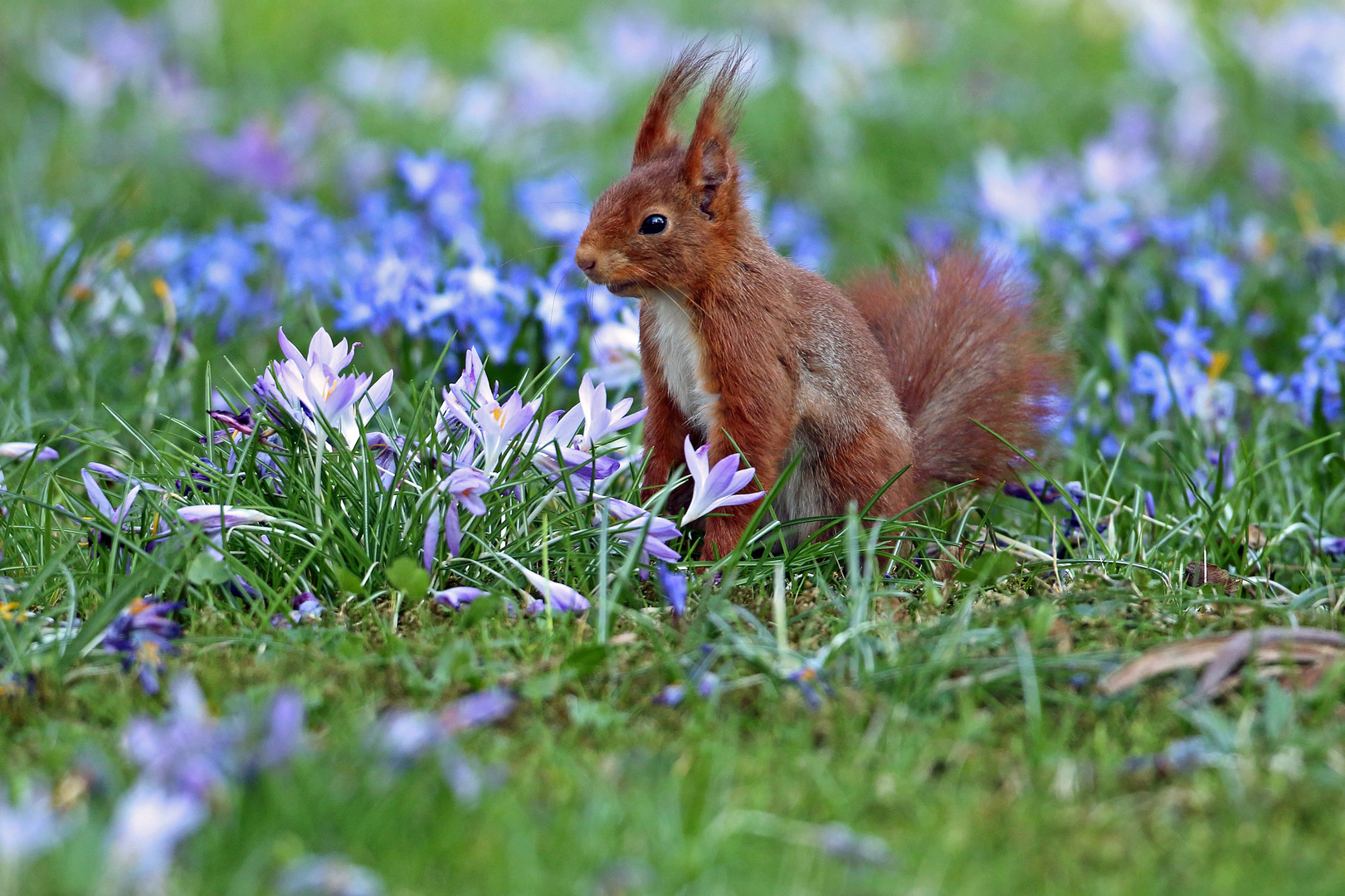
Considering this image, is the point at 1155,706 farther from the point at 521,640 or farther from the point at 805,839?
the point at 521,640

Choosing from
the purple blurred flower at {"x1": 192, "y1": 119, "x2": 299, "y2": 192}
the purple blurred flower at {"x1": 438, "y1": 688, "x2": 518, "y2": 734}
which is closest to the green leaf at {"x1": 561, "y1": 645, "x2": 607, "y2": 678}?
the purple blurred flower at {"x1": 438, "y1": 688, "x2": 518, "y2": 734}

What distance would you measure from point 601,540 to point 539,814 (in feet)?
2.25

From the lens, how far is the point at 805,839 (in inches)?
61.4

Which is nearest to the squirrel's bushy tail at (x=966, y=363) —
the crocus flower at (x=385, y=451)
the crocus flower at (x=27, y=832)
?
the crocus flower at (x=385, y=451)

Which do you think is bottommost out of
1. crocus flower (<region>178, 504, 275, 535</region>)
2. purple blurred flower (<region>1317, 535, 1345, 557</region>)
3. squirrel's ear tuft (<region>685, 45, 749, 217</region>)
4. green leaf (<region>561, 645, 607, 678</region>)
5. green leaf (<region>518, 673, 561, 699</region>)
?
green leaf (<region>518, 673, 561, 699</region>)

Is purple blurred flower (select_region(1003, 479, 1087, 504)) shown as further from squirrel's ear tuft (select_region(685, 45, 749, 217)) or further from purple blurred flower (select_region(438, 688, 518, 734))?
purple blurred flower (select_region(438, 688, 518, 734))

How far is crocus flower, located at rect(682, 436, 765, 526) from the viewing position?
2.33m

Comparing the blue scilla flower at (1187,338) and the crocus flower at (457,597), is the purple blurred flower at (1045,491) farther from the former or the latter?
the crocus flower at (457,597)

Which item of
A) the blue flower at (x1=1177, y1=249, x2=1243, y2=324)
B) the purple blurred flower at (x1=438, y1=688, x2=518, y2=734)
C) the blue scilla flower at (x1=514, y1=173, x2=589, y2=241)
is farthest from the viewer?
the blue scilla flower at (x1=514, y1=173, x2=589, y2=241)

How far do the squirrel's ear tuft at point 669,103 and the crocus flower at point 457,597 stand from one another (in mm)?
921

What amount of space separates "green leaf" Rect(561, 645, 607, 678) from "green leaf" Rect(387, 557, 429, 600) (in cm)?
32

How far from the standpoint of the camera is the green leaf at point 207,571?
2170 millimetres

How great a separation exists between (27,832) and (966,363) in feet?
6.66

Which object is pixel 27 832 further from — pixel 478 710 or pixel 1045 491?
pixel 1045 491
